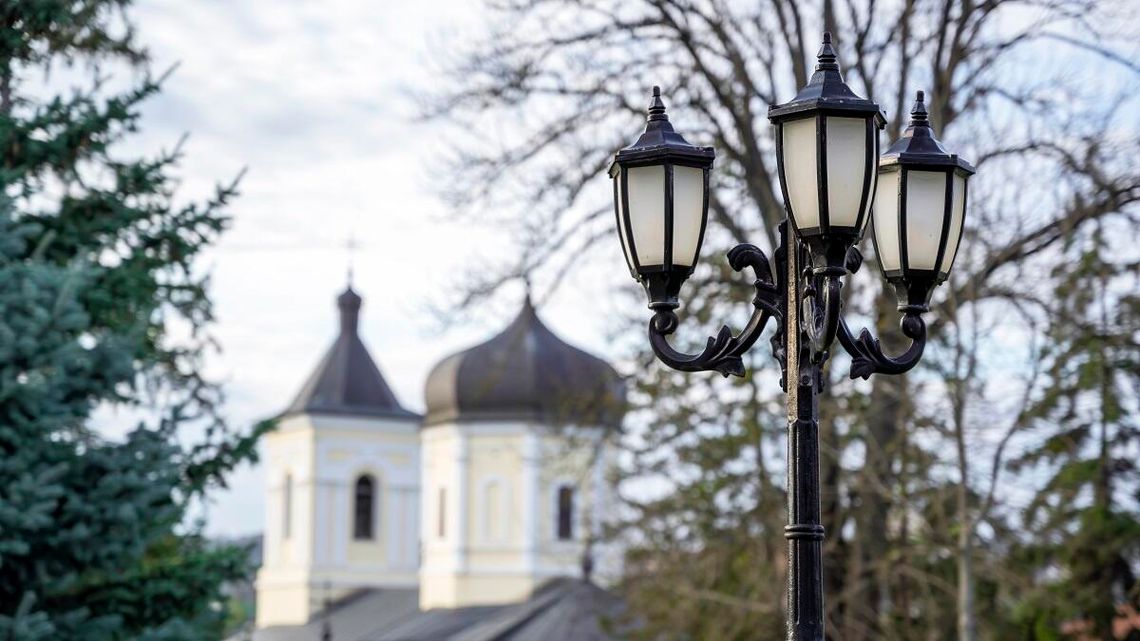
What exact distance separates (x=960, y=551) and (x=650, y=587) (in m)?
5.95

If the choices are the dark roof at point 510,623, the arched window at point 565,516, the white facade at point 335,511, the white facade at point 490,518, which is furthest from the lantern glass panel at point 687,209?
the white facade at point 335,511

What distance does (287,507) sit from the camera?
177 ft

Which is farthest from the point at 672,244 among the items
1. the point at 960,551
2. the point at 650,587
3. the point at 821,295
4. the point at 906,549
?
the point at 650,587

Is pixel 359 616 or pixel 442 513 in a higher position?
pixel 442 513

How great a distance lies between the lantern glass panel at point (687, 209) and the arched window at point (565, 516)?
1575 inches

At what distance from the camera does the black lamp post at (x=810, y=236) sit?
4.95m

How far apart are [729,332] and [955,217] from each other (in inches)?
30.2

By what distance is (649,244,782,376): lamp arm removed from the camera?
5.41 meters

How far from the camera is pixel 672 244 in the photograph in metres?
5.39

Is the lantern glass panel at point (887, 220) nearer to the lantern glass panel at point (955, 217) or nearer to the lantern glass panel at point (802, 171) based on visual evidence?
the lantern glass panel at point (955, 217)

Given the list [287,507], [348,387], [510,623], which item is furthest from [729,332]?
[287,507]

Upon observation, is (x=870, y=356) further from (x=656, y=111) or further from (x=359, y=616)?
(x=359, y=616)

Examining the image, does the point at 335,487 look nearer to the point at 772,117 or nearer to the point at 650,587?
the point at 650,587

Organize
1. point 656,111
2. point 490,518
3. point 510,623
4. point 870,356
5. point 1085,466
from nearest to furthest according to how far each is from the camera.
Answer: point 870,356 → point 656,111 → point 1085,466 → point 510,623 → point 490,518
